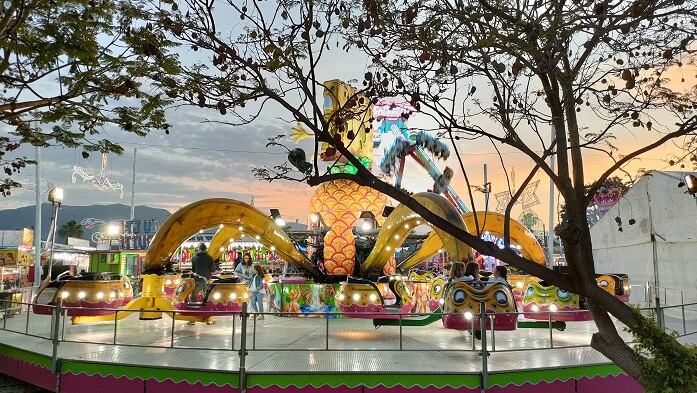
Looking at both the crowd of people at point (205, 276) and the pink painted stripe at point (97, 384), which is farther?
the crowd of people at point (205, 276)

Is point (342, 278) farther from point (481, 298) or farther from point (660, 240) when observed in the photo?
point (660, 240)

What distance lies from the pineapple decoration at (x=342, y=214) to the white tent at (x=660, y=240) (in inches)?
319

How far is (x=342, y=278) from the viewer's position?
13.5m

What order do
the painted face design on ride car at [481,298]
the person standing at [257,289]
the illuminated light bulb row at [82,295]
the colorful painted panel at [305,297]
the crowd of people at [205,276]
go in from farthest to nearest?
the colorful painted panel at [305,297], the person standing at [257,289], the crowd of people at [205,276], the illuminated light bulb row at [82,295], the painted face design on ride car at [481,298]

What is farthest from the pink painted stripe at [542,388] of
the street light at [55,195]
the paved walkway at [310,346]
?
the street light at [55,195]

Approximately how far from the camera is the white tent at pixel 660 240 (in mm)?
14859

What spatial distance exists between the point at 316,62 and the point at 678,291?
15285mm

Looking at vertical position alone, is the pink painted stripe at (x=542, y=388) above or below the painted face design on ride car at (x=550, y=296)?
below

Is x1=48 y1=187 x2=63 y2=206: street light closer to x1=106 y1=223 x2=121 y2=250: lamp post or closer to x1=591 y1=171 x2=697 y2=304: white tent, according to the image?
x1=106 y1=223 x2=121 y2=250: lamp post

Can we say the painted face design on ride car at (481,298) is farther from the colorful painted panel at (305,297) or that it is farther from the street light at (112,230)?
the street light at (112,230)

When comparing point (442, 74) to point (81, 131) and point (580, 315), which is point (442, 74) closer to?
point (81, 131)

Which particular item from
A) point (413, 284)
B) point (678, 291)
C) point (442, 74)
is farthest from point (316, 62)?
point (678, 291)

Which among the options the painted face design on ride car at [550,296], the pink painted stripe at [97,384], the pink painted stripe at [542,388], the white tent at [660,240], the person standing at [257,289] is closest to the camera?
the pink painted stripe at [542,388]

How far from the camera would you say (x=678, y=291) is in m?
15.4
